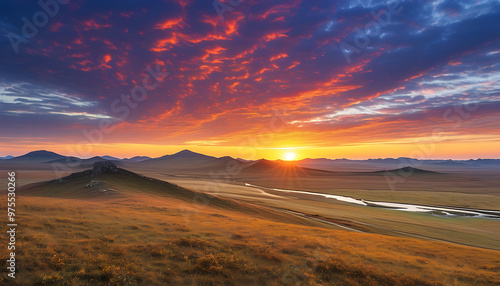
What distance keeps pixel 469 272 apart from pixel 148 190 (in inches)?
2120

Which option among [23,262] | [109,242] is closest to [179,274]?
[109,242]

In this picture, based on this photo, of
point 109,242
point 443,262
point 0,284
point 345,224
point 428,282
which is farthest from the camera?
point 345,224

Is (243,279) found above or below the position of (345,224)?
above

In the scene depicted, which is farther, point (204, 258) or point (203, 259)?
point (204, 258)

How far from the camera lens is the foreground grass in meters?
11.7

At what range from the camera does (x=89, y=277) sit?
11047mm

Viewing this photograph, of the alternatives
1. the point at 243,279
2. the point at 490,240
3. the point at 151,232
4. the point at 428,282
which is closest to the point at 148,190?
the point at 151,232

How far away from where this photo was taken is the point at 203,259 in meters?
13.9

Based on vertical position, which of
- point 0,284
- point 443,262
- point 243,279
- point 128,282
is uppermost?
point 0,284

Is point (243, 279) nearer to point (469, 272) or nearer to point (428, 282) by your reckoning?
point (428, 282)

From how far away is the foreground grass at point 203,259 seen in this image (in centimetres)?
1174

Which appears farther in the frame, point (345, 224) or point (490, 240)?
point (345, 224)

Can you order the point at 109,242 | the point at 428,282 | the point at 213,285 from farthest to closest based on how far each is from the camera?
the point at 109,242 → the point at 428,282 → the point at 213,285

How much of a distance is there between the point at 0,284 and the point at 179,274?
741 cm
